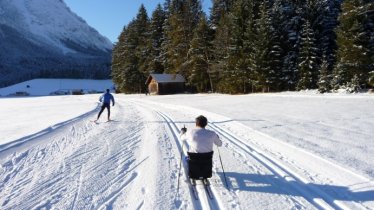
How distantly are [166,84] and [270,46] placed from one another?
22.4 metres

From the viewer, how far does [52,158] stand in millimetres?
9938

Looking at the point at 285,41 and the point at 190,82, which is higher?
the point at 285,41

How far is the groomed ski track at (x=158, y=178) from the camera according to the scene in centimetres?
638

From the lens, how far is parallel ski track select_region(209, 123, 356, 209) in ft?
20.3

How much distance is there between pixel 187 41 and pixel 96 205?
172 feet

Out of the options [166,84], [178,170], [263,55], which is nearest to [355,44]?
[263,55]

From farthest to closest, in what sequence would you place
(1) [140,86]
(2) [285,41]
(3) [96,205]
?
(1) [140,86] → (2) [285,41] → (3) [96,205]

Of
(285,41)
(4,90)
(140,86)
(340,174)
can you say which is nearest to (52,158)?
(340,174)

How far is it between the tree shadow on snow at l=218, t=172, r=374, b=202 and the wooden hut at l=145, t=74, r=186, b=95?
51.1 meters

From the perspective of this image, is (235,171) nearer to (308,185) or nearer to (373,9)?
(308,185)

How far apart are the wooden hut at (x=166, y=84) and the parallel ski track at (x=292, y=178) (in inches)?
1867

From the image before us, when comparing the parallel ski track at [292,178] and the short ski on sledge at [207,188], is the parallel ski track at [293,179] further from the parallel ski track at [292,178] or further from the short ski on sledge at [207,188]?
the short ski on sledge at [207,188]

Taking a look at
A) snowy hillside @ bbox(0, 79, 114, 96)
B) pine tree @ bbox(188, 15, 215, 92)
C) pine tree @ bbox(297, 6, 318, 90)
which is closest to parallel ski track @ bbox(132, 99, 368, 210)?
pine tree @ bbox(297, 6, 318, 90)

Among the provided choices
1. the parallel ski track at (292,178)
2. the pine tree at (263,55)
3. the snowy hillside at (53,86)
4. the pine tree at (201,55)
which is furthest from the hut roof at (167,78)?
the snowy hillside at (53,86)
